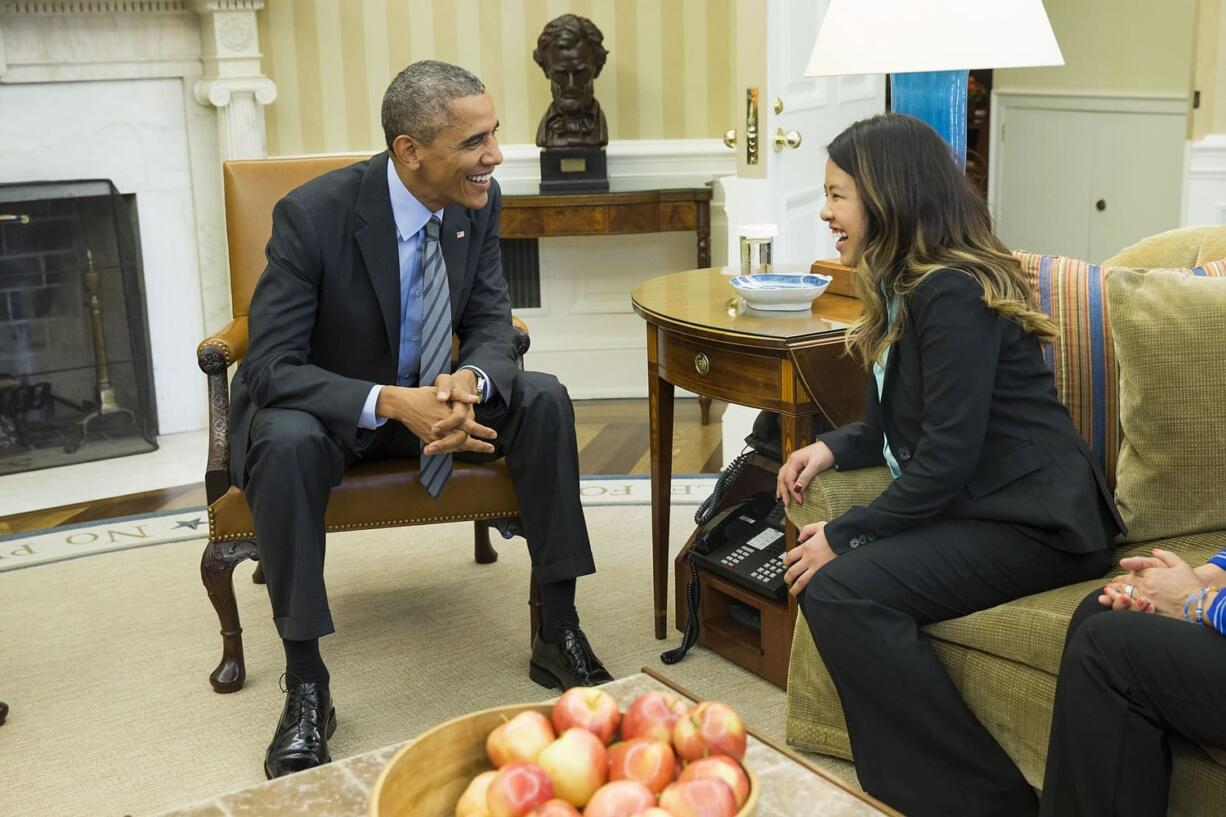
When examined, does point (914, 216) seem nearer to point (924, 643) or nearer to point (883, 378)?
point (883, 378)

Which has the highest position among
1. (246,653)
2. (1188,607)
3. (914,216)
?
(914,216)

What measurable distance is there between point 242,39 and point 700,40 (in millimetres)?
1532

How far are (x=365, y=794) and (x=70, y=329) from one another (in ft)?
11.0

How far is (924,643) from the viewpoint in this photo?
1971 mm

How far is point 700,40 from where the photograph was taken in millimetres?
4688

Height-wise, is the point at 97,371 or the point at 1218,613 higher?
the point at 1218,613

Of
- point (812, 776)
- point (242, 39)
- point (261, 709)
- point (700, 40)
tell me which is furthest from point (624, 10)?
point (812, 776)

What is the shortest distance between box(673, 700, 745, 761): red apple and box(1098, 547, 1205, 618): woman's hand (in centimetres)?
71

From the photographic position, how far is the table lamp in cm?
236

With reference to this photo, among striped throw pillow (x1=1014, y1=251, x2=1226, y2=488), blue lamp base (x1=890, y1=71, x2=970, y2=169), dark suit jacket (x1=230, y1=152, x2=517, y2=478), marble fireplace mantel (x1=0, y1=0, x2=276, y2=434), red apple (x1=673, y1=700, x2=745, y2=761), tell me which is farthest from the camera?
marble fireplace mantel (x1=0, y1=0, x2=276, y2=434)

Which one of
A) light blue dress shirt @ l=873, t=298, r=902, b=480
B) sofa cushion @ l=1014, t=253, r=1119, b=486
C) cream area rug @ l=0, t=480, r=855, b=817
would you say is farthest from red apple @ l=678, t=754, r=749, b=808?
sofa cushion @ l=1014, t=253, r=1119, b=486

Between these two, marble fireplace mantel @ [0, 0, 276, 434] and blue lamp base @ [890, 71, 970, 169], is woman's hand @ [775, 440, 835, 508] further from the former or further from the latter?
marble fireplace mantel @ [0, 0, 276, 434]

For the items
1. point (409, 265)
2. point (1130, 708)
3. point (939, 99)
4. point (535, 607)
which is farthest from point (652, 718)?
point (939, 99)

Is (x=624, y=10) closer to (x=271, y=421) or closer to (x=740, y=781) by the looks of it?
(x=271, y=421)
